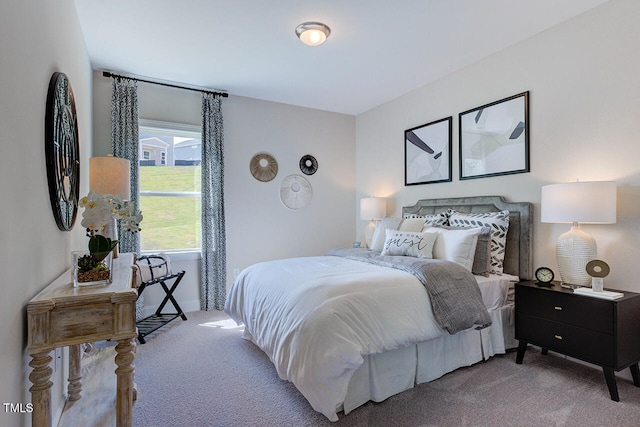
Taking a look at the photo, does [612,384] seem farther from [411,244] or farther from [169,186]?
[169,186]

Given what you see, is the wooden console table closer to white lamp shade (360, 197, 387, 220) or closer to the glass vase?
the glass vase

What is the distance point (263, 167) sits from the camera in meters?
4.55

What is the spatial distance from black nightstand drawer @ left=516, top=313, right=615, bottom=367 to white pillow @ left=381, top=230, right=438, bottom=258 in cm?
87

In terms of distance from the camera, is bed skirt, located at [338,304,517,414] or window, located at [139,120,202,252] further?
window, located at [139,120,202,252]

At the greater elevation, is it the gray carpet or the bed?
the bed

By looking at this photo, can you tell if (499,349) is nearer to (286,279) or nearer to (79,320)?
(286,279)

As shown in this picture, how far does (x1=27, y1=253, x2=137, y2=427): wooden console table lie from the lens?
1.26 meters

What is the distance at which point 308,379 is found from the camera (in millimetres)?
1798

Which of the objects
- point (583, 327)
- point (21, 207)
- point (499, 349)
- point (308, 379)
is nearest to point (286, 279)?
point (308, 379)

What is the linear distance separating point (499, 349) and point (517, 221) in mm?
1135

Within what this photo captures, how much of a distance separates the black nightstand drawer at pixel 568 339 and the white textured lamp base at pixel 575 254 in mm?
370

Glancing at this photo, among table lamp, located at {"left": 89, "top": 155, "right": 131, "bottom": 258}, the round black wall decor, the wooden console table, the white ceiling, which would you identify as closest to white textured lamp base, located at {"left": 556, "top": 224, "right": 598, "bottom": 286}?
the white ceiling

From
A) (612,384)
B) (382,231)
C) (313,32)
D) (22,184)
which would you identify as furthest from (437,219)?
(22,184)


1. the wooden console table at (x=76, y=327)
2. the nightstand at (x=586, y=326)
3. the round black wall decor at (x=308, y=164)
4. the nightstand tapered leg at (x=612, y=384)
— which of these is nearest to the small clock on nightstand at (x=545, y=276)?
the nightstand at (x=586, y=326)
